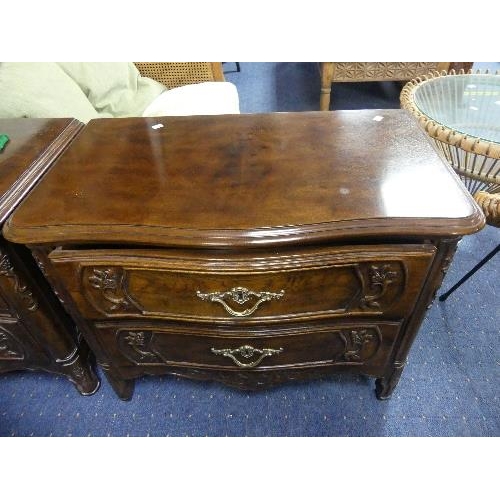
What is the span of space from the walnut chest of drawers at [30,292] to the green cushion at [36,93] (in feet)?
0.22

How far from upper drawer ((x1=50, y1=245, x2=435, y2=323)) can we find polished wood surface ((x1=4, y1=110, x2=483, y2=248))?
4cm

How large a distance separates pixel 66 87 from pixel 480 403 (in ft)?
4.57

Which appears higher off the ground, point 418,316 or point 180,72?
point 180,72

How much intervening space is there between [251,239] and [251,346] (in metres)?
0.27

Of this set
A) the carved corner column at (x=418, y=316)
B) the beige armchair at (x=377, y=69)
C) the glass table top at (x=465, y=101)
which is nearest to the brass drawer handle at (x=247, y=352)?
the carved corner column at (x=418, y=316)

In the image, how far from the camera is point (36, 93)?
0.85m

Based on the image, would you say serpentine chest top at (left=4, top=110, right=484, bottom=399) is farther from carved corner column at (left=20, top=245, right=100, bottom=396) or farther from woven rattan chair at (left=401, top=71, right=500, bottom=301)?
woven rattan chair at (left=401, top=71, right=500, bottom=301)

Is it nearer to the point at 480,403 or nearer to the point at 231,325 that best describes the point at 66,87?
the point at 231,325

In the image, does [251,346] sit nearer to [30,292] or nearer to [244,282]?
[244,282]

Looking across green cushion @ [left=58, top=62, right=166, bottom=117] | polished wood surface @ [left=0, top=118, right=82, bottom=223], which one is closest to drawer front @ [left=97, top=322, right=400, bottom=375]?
polished wood surface @ [left=0, top=118, right=82, bottom=223]

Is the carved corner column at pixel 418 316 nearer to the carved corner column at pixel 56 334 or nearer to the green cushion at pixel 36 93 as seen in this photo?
the carved corner column at pixel 56 334

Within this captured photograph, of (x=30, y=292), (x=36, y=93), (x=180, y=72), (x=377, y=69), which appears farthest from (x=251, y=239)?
(x=377, y=69)

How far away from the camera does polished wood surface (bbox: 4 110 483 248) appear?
1.56 ft
